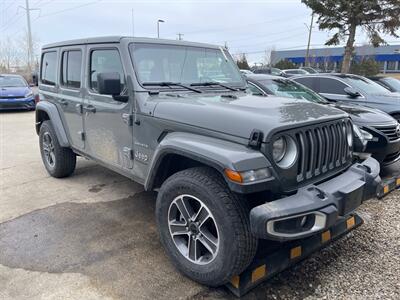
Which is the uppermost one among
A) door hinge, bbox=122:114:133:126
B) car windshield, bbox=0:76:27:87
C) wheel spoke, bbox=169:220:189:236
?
door hinge, bbox=122:114:133:126

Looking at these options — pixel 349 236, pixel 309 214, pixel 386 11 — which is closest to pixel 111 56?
pixel 309 214

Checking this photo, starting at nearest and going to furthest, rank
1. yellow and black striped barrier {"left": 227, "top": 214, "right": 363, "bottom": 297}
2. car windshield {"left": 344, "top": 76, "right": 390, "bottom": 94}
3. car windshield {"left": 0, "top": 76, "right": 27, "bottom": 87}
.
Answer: yellow and black striped barrier {"left": 227, "top": 214, "right": 363, "bottom": 297}
car windshield {"left": 344, "top": 76, "right": 390, "bottom": 94}
car windshield {"left": 0, "top": 76, "right": 27, "bottom": 87}

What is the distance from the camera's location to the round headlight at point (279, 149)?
8.09ft

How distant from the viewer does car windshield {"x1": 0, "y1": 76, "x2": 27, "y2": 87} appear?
13341 mm

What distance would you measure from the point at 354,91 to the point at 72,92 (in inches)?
226

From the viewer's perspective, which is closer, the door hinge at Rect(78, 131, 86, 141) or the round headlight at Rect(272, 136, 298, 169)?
the round headlight at Rect(272, 136, 298, 169)

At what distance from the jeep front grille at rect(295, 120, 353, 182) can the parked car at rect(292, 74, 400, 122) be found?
4.86 meters

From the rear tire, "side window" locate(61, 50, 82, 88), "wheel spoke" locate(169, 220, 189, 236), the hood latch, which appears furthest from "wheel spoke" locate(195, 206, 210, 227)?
the rear tire

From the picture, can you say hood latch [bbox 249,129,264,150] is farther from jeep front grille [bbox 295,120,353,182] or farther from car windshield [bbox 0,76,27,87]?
car windshield [bbox 0,76,27,87]

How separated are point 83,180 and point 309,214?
391cm

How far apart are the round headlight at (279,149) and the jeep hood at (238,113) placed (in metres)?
0.11

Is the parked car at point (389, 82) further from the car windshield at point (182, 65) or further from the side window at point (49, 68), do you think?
the side window at point (49, 68)

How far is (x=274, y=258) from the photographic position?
272 cm

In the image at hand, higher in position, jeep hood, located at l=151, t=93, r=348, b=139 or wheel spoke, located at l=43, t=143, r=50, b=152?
jeep hood, located at l=151, t=93, r=348, b=139
